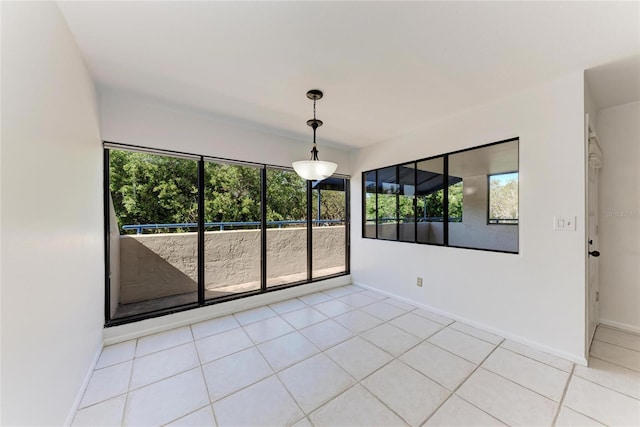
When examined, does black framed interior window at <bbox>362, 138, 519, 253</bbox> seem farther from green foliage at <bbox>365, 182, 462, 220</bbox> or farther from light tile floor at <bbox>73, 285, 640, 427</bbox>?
light tile floor at <bbox>73, 285, 640, 427</bbox>

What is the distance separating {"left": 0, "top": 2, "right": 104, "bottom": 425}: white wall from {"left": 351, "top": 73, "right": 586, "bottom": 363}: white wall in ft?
11.7

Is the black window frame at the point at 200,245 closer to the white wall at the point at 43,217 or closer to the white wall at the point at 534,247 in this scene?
the white wall at the point at 43,217

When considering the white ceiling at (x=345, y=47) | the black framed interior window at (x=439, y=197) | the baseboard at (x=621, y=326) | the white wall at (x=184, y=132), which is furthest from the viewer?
the black framed interior window at (x=439, y=197)

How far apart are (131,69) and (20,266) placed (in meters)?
1.80

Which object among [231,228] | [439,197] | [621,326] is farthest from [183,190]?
[621,326]

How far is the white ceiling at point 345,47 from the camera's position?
4.88ft

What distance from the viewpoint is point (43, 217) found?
1307 mm

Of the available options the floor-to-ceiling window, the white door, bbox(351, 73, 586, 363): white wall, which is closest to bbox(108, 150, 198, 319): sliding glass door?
the floor-to-ceiling window

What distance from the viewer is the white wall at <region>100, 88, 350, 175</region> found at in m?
2.51

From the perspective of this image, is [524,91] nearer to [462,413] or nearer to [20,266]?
[462,413]

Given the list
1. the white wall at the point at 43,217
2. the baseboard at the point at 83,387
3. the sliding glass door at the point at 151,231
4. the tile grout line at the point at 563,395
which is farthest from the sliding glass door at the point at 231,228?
the tile grout line at the point at 563,395

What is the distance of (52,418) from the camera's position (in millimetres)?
1330

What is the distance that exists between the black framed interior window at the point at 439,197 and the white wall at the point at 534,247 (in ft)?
0.50

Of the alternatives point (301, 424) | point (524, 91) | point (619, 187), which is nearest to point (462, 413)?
point (301, 424)
